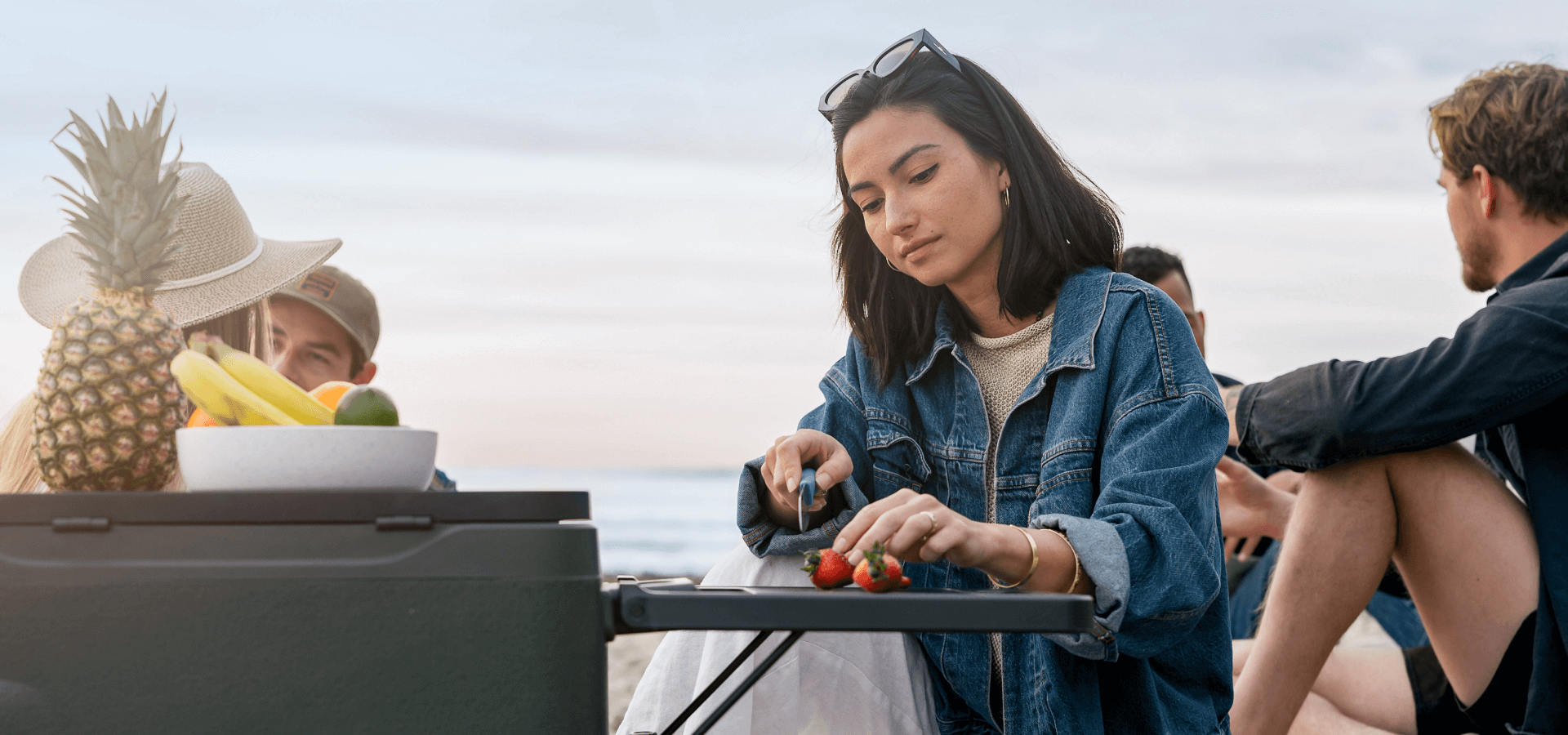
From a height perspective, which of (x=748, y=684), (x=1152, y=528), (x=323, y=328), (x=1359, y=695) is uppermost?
(x=323, y=328)

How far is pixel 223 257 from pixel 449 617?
1577 millimetres

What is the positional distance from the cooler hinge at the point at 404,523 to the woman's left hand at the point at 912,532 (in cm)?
44

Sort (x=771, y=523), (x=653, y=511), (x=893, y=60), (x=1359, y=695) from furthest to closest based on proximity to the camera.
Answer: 1. (x=653, y=511)
2. (x=1359, y=695)
3. (x=893, y=60)
4. (x=771, y=523)

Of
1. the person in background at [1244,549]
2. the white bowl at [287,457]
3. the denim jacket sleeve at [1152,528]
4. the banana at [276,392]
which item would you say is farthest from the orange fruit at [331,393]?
the person in background at [1244,549]

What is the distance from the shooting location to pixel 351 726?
3.05 feet

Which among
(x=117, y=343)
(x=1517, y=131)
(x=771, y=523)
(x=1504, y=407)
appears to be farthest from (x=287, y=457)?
(x=1517, y=131)

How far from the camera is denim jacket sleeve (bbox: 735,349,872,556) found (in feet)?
5.59

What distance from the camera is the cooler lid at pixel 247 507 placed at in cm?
93

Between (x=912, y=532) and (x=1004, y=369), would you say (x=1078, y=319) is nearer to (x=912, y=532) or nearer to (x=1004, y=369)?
(x=1004, y=369)

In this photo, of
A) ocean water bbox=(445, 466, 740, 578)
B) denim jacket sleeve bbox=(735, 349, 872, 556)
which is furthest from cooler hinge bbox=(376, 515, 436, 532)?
ocean water bbox=(445, 466, 740, 578)

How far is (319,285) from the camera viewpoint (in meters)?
3.00

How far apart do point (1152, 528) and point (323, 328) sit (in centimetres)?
243

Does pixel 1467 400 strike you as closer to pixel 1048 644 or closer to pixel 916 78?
pixel 1048 644

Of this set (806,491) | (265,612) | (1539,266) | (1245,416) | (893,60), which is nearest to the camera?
(265,612)
